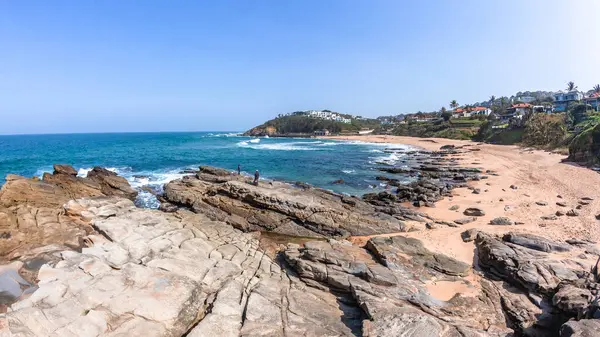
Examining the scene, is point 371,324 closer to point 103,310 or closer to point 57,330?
point 103,310

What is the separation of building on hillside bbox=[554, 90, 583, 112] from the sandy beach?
6979 cm

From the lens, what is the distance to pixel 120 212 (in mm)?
16641

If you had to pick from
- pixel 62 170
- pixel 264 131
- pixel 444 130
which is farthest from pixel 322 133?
pixel 62 170

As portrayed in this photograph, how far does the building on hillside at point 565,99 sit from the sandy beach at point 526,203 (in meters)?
69.8

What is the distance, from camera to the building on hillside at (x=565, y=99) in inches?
3502

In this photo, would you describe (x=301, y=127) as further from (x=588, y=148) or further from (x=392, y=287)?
(x=392, y=287)

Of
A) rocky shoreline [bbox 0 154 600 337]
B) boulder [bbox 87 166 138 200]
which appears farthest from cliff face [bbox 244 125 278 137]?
rocky shoreline [bbox 0 154 600 337]

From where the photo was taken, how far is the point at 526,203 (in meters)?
22.3

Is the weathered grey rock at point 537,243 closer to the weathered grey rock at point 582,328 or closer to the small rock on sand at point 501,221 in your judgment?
the small rock on sand at point 501,221

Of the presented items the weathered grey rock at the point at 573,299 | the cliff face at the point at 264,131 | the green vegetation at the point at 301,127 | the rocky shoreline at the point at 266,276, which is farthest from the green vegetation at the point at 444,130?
the weathered grey rock at the point at 573,299

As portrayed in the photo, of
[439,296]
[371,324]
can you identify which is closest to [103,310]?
[371,324]

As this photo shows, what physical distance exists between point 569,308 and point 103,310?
1297cm

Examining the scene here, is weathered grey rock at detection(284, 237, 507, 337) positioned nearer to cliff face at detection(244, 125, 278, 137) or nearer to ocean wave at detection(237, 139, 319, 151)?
ocean wave at detection(237, 139, 319, 151)

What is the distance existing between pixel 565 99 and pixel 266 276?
122248mm
